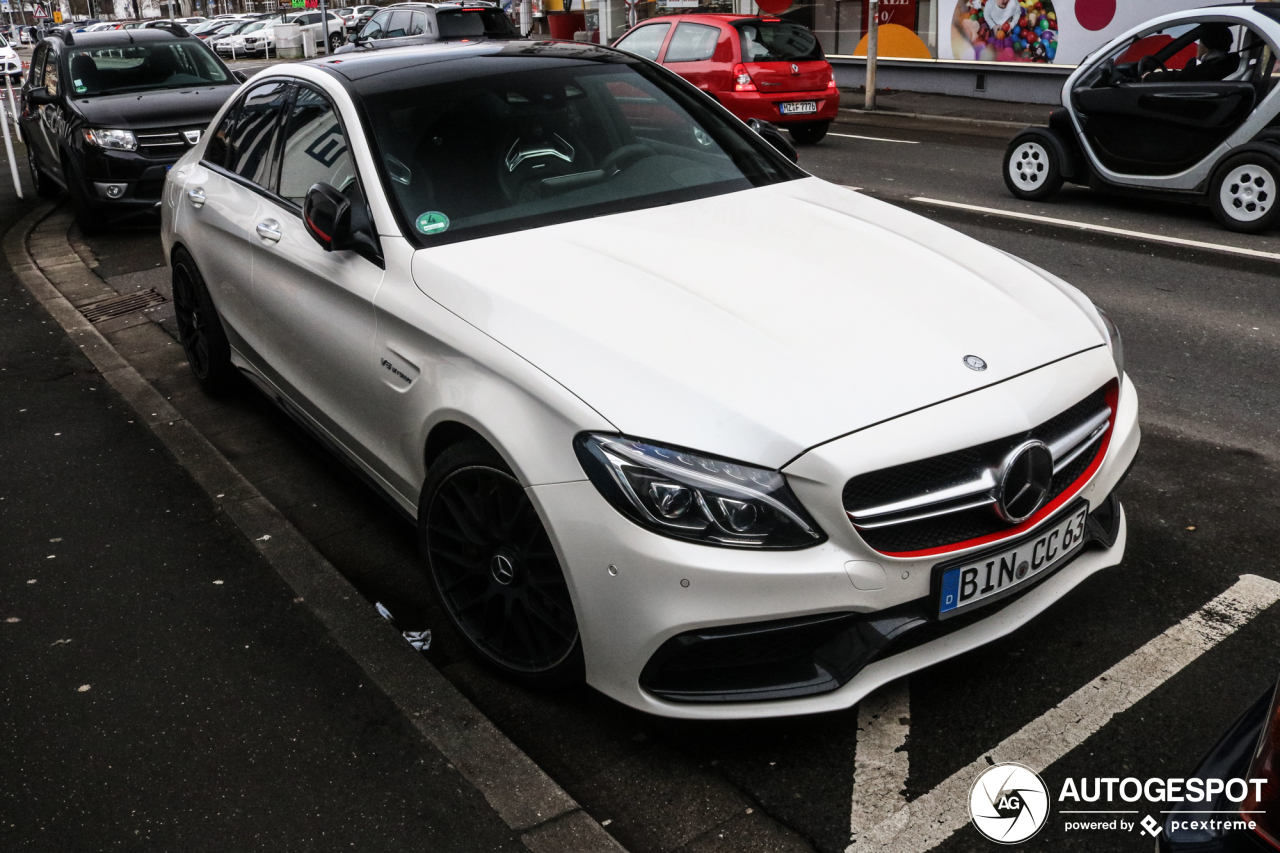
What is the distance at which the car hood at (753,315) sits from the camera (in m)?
2.63

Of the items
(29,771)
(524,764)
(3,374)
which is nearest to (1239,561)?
(524,764)

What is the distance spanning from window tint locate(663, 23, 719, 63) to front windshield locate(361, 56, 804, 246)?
425 inches

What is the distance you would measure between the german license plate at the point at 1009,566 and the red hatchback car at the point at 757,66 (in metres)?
11.9

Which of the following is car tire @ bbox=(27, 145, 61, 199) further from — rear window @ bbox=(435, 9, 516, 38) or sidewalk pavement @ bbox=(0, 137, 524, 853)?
sidewalk pavement @ bbox=(0, 137, 524, 853)

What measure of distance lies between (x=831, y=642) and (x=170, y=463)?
3.42m

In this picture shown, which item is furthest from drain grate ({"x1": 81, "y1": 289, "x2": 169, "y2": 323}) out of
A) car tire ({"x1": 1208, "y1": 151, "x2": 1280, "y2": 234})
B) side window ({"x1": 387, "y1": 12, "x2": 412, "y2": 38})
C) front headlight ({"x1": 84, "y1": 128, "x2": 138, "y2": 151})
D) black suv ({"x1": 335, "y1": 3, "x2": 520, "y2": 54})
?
side window ({"x1": 387, "y1": 12, "x2": 412, "y2": 38})

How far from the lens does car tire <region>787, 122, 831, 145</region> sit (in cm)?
1495

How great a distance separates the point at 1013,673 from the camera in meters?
3.16

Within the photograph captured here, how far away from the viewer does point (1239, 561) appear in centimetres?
373

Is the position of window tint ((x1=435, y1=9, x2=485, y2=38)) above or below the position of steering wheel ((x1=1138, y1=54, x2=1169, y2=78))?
above

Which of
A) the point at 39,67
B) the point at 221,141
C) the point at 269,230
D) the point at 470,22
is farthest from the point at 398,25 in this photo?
the point at 269,230

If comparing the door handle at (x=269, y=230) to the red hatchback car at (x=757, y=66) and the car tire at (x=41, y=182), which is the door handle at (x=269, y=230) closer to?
the car tire at (x=41, y=182)

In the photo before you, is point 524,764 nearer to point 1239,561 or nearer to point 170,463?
point 1239,561

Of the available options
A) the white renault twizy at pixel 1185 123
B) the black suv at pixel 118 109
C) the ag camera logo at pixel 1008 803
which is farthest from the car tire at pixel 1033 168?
the ag camera logo at pixel 1008 803
